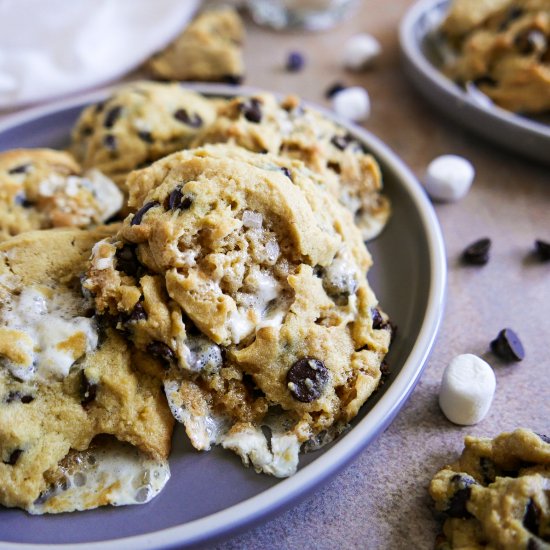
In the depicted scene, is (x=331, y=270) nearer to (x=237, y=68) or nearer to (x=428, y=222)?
(x=428, y=222)

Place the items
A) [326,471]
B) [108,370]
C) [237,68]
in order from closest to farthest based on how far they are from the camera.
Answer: [326,471]
[108,370]
[237,68]

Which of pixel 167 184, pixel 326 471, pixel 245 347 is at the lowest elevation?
pixel 326 471

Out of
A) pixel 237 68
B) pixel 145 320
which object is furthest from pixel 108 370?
pixel 237 68

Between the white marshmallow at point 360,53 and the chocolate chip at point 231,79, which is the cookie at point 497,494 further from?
the white marshmallow at point 360,53

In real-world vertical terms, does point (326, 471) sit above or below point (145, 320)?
below

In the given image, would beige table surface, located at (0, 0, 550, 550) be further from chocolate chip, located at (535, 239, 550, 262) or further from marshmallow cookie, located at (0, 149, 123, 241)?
marshmallow cookie, located at (0, 149, 123, 241)

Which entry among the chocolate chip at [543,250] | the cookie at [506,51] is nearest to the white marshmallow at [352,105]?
the cookie at [506,51]
